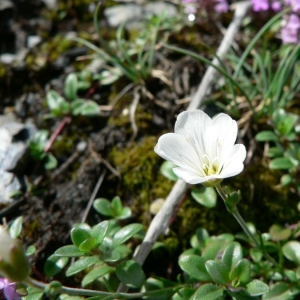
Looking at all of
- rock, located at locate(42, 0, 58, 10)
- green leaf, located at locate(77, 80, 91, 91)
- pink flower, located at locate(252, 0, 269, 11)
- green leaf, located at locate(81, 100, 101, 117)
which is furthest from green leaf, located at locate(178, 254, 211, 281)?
rock, located at locate(42, 0, 58, 10)

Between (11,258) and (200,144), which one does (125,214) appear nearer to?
(200,144)

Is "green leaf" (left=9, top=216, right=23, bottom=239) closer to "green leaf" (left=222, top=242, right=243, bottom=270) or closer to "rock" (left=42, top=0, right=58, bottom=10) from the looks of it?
"green leaf" (left=222, top=242, right=243, bottom=270)

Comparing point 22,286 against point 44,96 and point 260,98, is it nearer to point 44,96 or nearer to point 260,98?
point 44,96

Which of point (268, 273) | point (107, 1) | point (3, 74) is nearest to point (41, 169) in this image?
point (3, 74)

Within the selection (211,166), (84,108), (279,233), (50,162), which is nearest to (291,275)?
(279,233)

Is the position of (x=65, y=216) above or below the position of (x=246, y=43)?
below

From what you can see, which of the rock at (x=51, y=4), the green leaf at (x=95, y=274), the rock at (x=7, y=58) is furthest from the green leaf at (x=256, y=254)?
the rock at (x=51, y=4)
